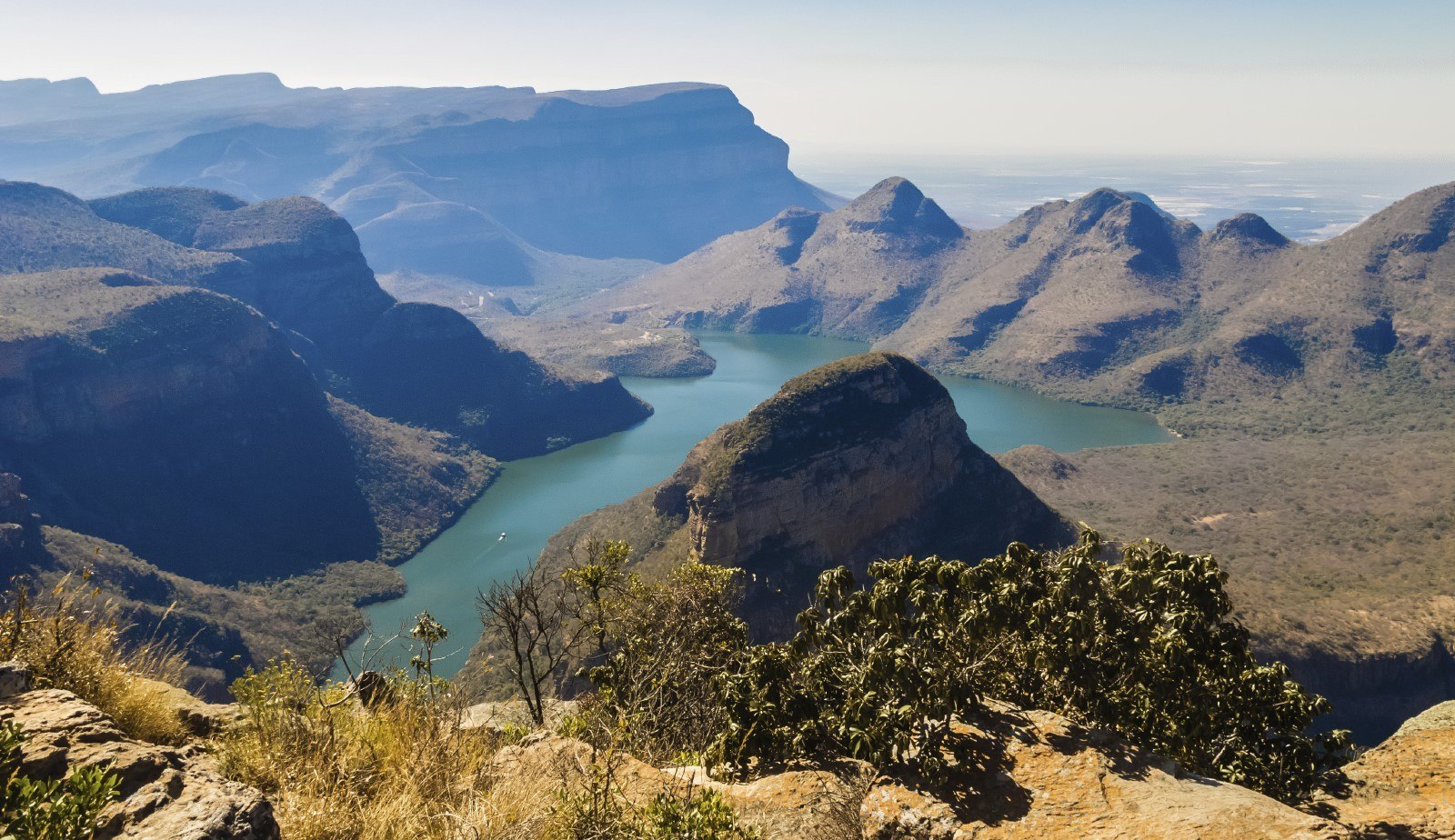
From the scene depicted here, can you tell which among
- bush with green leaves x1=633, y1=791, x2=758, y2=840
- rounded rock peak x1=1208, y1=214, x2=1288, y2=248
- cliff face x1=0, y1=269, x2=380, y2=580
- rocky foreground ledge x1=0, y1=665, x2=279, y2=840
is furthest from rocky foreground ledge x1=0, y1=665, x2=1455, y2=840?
rounded rock peak x1=1208, y1=214, x2=1288, y2=248

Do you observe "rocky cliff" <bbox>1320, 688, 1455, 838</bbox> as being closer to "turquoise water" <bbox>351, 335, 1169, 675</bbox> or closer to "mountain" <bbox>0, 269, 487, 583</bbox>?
"turquoise water" <bbox>351, 335, 1169, 675</bbox>

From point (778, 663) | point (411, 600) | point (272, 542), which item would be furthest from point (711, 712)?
point (272, 542)

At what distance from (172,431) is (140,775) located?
9213 cm

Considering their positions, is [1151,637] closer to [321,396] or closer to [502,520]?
[502,520]

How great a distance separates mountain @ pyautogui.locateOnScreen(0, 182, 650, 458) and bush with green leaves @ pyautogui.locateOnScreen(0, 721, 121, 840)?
112m

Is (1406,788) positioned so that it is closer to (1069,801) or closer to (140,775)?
(1069,801)

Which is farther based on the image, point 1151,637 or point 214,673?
point 214,673

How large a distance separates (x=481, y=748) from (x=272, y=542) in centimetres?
8047

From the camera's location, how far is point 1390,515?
7150 cm

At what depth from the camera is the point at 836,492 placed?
5366cm

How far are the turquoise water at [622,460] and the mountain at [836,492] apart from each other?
694 inches

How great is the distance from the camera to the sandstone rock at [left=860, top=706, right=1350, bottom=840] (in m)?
8.51

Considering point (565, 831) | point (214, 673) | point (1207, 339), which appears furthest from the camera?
point (1207, 339)

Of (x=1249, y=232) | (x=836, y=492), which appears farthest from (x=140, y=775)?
(x=1249, y=232)
